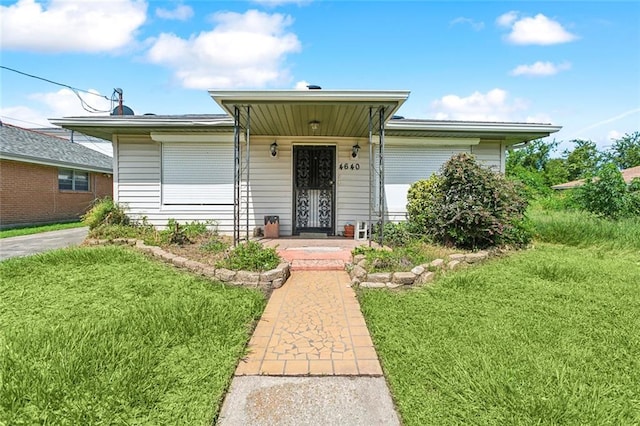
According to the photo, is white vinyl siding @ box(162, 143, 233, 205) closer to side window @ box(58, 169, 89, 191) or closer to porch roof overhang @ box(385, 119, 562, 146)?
porch roof overhang @ box(385, 119, 562, 146)

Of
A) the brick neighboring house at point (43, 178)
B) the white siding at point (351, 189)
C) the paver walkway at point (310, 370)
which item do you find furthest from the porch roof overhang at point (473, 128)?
the brick neighboring house at point (43, 178)

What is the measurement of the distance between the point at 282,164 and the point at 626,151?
3864 centimetres

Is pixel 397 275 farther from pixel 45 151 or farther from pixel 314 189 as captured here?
pixel 45 151

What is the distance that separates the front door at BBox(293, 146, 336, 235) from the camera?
301 inches

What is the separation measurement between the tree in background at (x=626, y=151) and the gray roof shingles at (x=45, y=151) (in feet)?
135

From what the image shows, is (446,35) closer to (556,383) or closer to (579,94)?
(579,94)

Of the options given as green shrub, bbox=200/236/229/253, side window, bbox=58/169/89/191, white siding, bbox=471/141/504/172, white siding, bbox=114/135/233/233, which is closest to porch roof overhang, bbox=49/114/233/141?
white siding, bbox=114/135/233/233

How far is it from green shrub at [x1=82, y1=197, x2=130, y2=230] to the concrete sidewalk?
17.2 ft

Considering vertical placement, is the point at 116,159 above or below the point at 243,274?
above

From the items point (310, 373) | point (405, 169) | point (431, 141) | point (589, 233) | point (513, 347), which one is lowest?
point (310, 373)

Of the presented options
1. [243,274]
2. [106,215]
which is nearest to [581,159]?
[243,274]

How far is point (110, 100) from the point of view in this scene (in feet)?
61.2

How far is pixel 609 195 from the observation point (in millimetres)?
8117

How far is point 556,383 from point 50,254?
6701 mm
